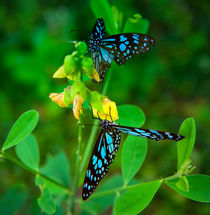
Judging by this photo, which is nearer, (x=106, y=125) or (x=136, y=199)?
(x=136, y=199)

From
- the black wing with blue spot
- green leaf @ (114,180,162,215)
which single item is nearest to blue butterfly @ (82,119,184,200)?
the black wing with blue spot

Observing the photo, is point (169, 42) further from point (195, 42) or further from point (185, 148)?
point (185, 148)

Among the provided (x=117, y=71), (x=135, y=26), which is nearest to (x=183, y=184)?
(x=135, y=26)

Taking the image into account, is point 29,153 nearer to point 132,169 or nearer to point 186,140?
point 132,169

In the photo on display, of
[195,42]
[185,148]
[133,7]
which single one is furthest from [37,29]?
[185,148]

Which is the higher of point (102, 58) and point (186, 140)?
point (102, 58)

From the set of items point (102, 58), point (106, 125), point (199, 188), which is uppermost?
point (102, 58)

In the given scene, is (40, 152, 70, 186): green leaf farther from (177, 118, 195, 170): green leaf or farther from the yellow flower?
(177, 118, 195, 170): green leaf
